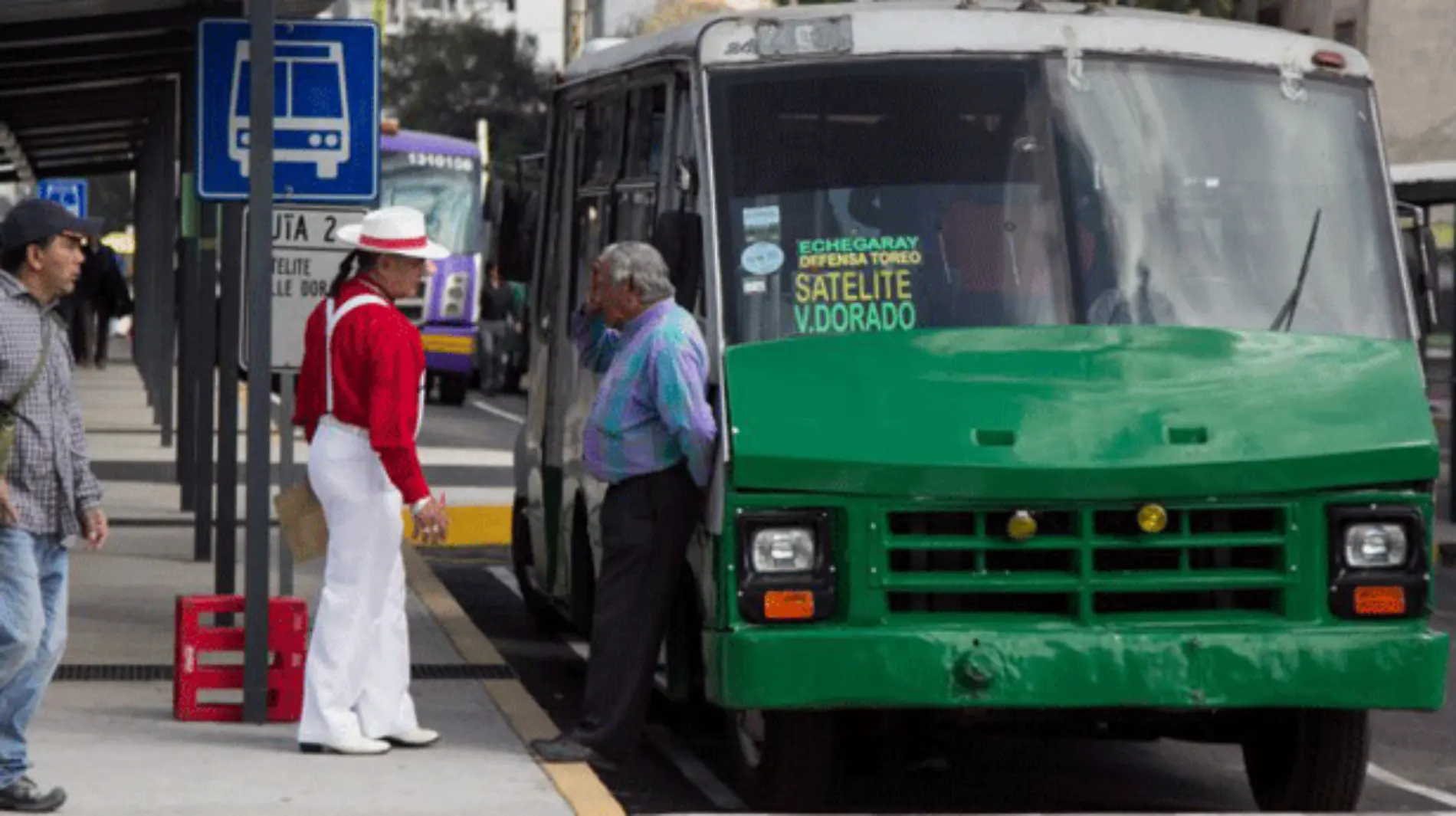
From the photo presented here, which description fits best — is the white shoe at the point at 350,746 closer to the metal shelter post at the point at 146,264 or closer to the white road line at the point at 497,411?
the metal shelter post at the point at 146,264

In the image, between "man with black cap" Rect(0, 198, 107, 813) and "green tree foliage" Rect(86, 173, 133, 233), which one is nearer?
"man with black cap" Rect(0, 198, 107, 813)

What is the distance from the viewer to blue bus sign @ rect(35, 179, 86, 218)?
42522 millimetres

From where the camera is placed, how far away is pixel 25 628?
9.00m

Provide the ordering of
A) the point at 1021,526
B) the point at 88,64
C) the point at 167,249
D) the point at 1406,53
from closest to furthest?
the point at 1021,526 → the point at 88,64 → the point at 167,249 → the point at 1406,53

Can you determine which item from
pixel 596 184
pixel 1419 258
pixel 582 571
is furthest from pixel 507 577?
pixel 1419 258

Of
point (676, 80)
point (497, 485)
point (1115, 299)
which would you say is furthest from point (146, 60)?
point (1115, 299)

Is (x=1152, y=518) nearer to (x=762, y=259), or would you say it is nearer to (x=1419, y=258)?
(x=762, y=259)

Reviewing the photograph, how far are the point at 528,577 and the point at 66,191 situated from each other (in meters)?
29.3

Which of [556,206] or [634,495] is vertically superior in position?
[556,206]

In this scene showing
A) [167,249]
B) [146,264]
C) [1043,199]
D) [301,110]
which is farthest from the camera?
[146,264]

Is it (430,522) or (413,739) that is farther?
(413,739)

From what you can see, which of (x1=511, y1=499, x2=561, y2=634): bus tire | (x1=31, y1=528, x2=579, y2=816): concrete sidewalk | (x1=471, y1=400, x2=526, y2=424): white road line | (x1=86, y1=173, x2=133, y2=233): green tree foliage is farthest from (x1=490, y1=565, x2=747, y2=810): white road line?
(x1=86, y1=173, x2=133, y2=233): green tree foliage

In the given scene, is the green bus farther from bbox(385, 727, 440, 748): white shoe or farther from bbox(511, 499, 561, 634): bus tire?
bbox(511, 499, 561, 634): bus tire

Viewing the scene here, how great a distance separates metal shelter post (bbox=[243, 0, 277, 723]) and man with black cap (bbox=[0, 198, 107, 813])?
1.69 metres
